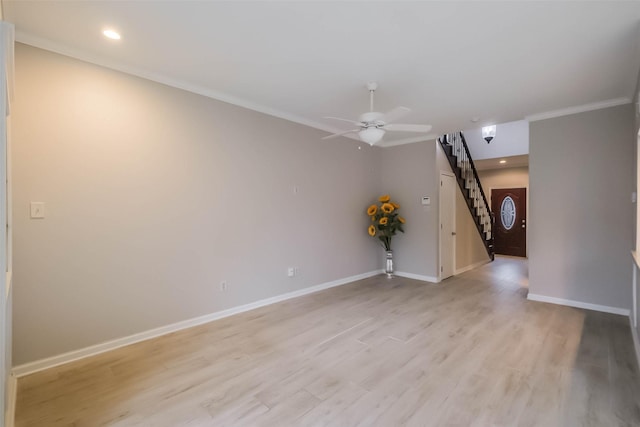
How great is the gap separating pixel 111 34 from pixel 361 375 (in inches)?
135

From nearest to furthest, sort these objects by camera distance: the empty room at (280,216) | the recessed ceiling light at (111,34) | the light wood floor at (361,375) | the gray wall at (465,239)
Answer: the light wood floor at (361,375) → the empty room at (280,216) → the recessed ceiling light at (111,34) → the gray wall at (465,239)

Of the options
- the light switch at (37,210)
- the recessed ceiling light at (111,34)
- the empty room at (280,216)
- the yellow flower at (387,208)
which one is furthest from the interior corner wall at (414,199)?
the light switch at (37,210)

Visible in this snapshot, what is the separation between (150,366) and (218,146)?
7.81ft

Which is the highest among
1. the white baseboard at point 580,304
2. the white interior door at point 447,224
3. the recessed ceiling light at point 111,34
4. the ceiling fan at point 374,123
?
the recessed ceiling light at point 111,34

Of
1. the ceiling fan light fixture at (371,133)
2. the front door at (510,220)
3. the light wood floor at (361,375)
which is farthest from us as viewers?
the front door at (510,220)

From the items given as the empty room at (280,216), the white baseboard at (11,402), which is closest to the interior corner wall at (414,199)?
the empty room at (280,216)

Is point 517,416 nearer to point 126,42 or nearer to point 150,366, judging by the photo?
point 150,366

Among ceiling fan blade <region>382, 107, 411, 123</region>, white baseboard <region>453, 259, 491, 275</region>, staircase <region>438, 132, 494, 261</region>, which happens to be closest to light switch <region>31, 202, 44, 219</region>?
ceiling fan blade <region>382, 107, 411, 123</region>

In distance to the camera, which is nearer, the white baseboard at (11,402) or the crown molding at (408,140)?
the white baseboard at (11,402)

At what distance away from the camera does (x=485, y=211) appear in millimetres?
8016

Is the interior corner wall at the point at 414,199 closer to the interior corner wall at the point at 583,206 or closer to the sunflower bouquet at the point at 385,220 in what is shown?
the sunflower bouquet at the point at 385,220

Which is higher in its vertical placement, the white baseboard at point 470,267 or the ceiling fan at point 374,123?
the ceiling fan at point 374,123

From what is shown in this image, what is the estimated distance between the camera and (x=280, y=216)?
166 inches

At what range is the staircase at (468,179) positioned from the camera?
19.7ft
